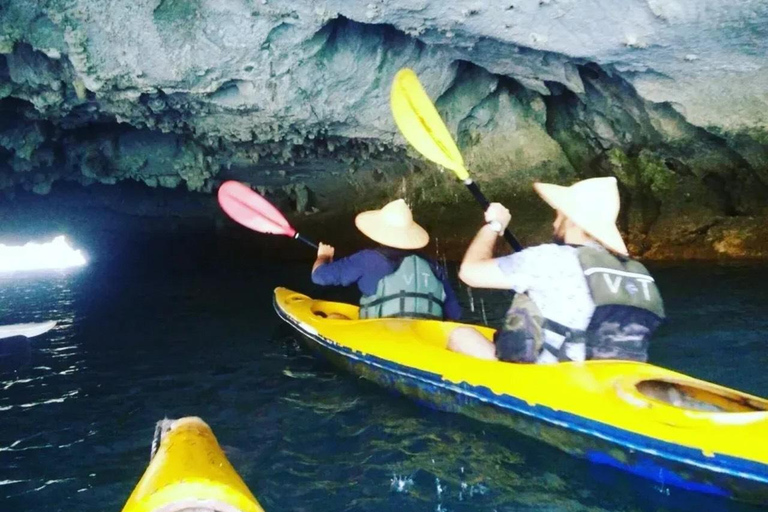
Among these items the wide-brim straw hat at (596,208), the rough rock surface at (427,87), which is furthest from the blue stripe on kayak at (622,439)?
the rough rock surface at (427,87)

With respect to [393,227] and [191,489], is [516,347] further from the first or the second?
[191,489]

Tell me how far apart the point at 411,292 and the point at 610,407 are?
1.84 meters

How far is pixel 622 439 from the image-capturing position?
267 cm

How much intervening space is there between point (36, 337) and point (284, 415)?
374cm

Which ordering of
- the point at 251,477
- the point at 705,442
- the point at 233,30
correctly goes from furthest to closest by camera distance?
the point at 233,30 → the point at 251,477 → the point at 705,442

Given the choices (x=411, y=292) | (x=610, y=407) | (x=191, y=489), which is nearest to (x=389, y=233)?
(x=411, y=292)

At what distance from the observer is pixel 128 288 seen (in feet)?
32.3

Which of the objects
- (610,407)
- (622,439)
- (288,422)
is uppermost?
(610,407)

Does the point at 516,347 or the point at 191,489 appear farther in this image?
the point at 516,347

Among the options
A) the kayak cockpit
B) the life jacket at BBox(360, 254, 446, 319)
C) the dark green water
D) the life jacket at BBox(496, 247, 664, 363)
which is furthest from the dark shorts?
the life jacket at BBox(360, 254, 446, 319)

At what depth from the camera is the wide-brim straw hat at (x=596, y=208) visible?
9.95ft

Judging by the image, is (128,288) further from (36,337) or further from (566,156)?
(566,156)

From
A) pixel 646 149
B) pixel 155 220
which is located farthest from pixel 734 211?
pixel 155 220

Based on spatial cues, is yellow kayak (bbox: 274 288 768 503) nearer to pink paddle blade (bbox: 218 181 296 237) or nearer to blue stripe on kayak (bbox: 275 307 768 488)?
blue stripe on kayak (bbox: 275 307 768 488)
